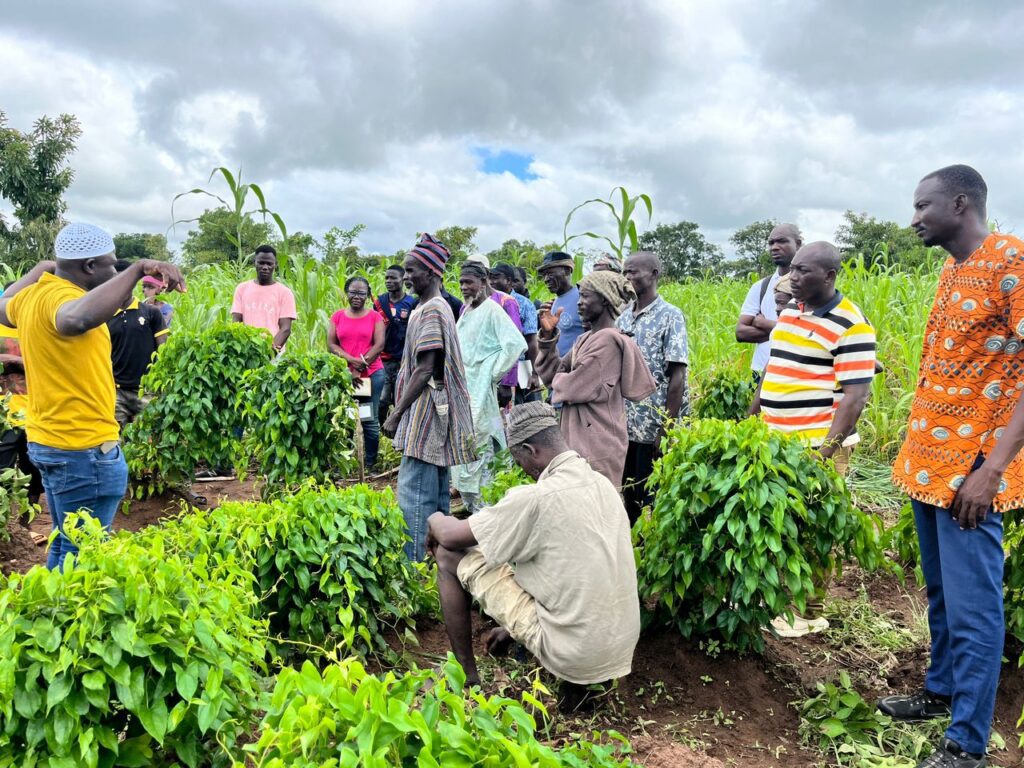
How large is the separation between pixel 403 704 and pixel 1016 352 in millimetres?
2291

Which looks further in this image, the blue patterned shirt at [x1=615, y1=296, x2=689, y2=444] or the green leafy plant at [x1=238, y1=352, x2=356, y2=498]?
the green leafy plant at [x1=238, y1=352, x2=356, y2=498]

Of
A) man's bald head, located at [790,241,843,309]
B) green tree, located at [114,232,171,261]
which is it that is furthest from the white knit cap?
green tree, located at [114,232,171,261]

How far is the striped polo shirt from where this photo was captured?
338 centimetres

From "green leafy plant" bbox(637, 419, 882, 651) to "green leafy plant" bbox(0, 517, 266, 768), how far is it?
1.78 metres

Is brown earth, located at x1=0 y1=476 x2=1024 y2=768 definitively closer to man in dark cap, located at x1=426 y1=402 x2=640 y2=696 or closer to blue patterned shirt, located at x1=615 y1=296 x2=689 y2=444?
man in dark cap, located at x1=426 y1=402 x2=640 y2=696

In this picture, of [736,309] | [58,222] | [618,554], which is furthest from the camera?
[58,222]

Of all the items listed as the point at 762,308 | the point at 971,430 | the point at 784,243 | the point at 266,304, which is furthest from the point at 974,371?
the point at 266,304

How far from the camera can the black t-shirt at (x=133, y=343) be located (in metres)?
5.48

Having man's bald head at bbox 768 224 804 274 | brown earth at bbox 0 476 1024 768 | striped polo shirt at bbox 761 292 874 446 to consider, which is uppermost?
man's bald head at bbox 768 224 804 274

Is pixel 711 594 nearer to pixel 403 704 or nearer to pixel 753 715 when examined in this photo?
pixel 753 715

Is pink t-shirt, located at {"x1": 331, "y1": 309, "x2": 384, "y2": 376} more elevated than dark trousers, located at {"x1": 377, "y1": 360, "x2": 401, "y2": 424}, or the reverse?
pink t-shirt, located at {"x1": 331, "y1": 309, "x2": 384, "y2": 376}

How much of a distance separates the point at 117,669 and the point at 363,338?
5.17 meters

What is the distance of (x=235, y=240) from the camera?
7895 mm

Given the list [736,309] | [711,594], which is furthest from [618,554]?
[736,309]
